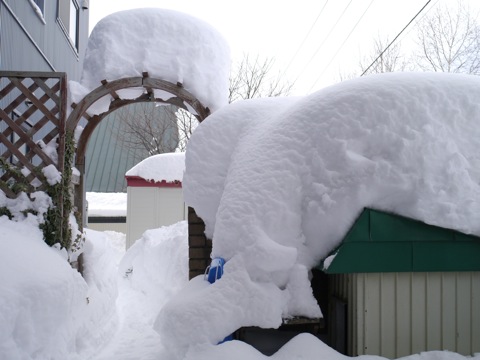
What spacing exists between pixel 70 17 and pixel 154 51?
6.01 meters

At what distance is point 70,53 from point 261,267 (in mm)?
9290

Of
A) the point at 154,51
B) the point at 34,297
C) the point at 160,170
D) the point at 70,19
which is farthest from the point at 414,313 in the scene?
the point at 70,19

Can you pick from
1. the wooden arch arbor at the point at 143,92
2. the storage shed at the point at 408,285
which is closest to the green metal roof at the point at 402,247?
the storage shed at the point at 408,285

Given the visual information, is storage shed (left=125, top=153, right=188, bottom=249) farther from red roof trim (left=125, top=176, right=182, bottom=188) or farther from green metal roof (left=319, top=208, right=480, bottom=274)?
green metal roof (left=319, top=208, right=480, bottom=274)

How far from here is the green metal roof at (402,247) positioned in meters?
3.19

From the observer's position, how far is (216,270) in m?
3.60

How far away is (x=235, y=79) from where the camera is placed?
58.0 ft

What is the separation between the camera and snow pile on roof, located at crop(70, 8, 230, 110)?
5.93m

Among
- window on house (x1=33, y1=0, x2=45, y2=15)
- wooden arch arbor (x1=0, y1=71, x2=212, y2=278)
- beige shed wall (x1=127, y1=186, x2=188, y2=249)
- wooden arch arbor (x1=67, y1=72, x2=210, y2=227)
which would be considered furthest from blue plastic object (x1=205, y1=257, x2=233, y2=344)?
beige shed wall (x1=127, y1=186, x2=188, y2=249)

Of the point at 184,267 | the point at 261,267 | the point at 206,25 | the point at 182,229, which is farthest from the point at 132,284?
the point at 261,267

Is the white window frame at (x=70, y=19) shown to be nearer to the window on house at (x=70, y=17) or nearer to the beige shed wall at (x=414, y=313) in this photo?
the window on house at (x=70, y=17)

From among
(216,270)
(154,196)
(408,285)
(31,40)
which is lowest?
(154,196)

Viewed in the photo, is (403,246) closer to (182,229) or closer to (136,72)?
(136,72)

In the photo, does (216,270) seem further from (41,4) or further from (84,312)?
(41,4)
